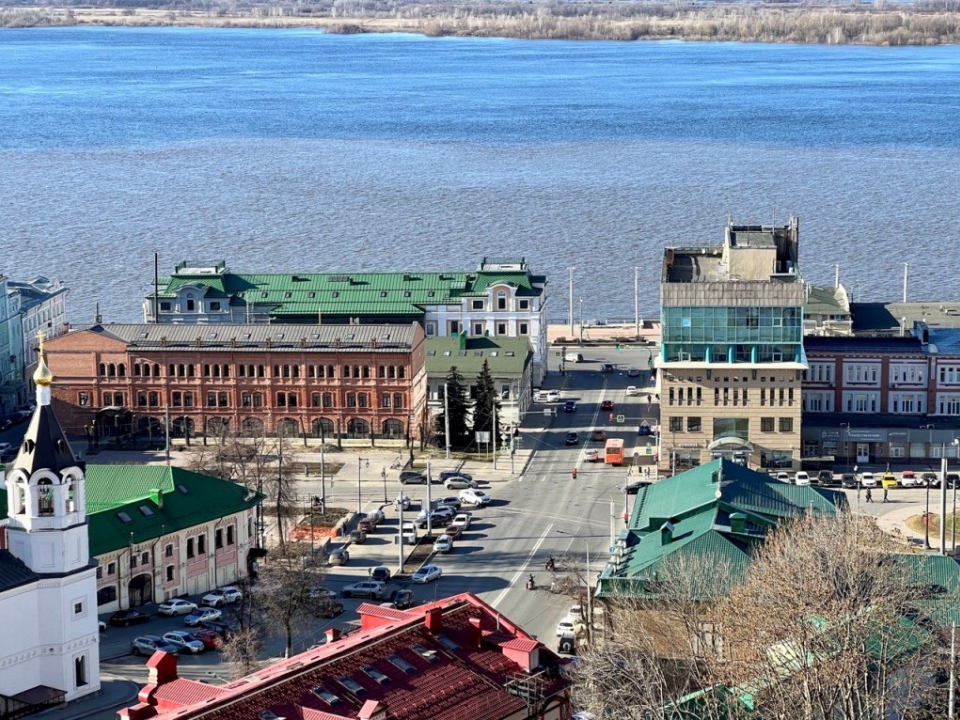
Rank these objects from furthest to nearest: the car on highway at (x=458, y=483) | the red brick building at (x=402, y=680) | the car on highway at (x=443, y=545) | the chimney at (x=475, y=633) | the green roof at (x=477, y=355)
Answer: the green roof at (x=477, y=355), the car on highway at (x=458, y=483), the car on highway at (x=443, y=545), the chimney at (x=475, y=633), the red brick building at (x=402, y=680)

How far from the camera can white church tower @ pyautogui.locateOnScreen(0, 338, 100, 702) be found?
45.9 m

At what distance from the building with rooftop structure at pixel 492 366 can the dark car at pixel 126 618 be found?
24985mm

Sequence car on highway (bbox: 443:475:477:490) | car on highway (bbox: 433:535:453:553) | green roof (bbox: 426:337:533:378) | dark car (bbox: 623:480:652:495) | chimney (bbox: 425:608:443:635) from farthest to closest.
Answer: green roof (bbox: 426:337:533:378)
car on highway (bbox: 443:475:477:490)
dark car (bbox: 623:480:652:495)
car on highway (bbox: 433:535:453:553)
chimney (bbox: 425:608:443:635)

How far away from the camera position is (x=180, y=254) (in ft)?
402

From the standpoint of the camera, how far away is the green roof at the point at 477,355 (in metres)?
79.2

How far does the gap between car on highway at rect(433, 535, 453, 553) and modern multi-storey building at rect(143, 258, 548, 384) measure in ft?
79.0

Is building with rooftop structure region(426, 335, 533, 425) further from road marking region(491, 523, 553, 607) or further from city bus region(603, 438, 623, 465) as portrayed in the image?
road marking region(491, 523, 553, 607)

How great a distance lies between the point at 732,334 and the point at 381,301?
61.0 feet

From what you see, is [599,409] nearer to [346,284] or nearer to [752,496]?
[346,284]

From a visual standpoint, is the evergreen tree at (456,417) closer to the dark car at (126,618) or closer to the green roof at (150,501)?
the green roof at (150,501)

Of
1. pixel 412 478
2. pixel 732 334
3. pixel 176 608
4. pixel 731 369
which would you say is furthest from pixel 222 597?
pixel 732 334

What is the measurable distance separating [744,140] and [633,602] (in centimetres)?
13861

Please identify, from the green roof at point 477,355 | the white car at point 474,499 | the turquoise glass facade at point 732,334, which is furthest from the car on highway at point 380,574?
the green roof at point 477,355

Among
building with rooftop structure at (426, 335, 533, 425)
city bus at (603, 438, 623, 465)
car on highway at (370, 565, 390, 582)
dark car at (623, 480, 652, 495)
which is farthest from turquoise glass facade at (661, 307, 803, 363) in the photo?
car on highway at (370, 565, 390, 582)
